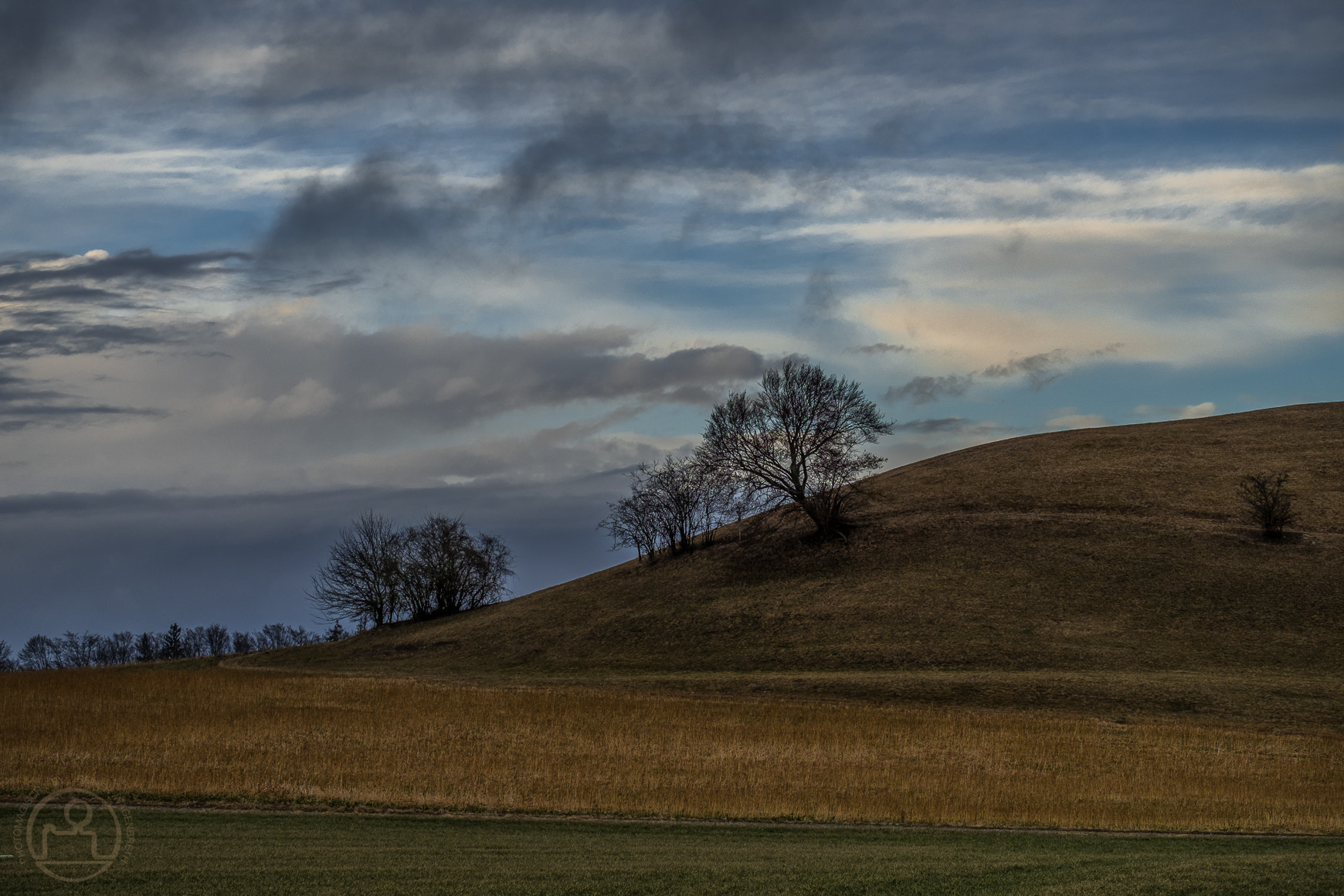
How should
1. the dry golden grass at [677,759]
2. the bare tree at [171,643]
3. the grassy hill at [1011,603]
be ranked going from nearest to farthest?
the dry golden grass at [677,759]
the grassy hill at [1011,603]
the bare tree at [171,643]

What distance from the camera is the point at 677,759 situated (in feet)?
85.4

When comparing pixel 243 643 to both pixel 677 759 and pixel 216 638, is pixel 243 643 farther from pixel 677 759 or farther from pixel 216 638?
pixel 677 759

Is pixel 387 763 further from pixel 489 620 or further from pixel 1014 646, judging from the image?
pixel 489 620

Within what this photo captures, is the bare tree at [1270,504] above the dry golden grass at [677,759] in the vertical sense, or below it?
above

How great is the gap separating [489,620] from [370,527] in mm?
29337

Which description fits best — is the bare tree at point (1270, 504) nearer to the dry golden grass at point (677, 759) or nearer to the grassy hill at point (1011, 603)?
the grassy hill at point (1011, 603)

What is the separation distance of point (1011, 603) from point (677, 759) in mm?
33523

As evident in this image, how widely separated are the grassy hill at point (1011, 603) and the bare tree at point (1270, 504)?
107 cm

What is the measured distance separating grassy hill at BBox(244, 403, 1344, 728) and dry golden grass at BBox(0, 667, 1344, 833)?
23.5 ft

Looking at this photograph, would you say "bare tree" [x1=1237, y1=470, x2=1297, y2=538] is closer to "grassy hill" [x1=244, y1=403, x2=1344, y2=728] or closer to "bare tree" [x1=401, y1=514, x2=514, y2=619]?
"grassy hill" [x1=244, y1=403, x2=1344, y2=728]

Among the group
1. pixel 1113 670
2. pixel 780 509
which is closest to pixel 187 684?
pixel 1113 670

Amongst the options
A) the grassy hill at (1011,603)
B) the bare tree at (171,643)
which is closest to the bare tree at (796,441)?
the grassy hill at (1011,603)

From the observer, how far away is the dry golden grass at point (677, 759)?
20.2 metres

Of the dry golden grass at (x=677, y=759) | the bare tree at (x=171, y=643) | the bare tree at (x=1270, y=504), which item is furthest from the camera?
the bare tree at (x=171, y=643)
